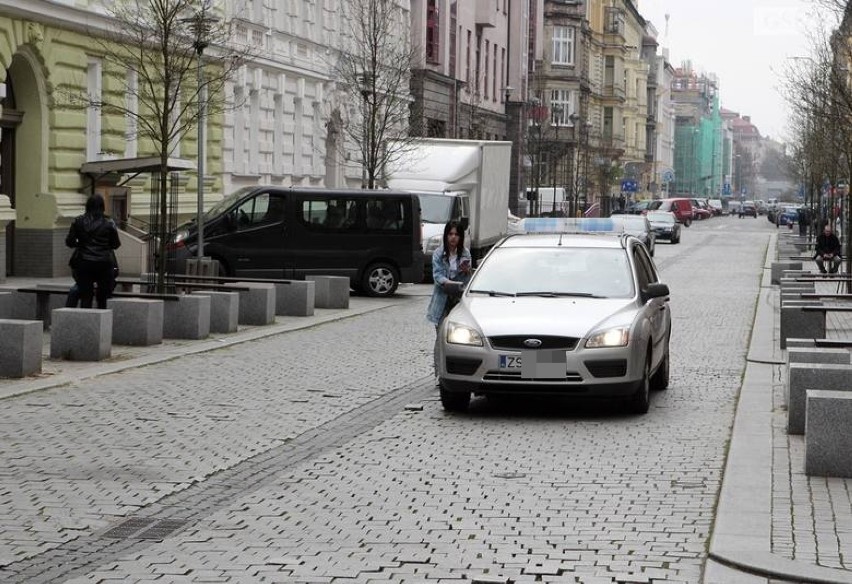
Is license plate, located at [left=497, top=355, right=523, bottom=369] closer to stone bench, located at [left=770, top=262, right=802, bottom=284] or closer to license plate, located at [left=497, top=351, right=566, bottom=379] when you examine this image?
license plate, located at [left=497, top=351, right=566, bottom=379]

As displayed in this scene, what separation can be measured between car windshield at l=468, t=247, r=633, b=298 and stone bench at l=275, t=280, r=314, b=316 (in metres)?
9.82

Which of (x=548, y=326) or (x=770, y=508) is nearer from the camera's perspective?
(x=770, y=508)

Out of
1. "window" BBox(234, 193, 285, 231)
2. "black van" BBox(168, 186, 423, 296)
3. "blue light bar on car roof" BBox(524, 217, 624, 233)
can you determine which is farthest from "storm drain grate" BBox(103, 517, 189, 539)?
"blue light bar on car roof" BBox(524, 217, 624, 233)

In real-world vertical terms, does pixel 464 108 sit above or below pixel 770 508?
above

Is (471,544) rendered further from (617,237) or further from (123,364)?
(123,364)

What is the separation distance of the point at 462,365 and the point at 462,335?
256mm

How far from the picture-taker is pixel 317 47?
158 ft

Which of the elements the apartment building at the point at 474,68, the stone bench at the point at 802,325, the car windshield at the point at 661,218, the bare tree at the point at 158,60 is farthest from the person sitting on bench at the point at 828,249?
the car windshield at the point at 661,218

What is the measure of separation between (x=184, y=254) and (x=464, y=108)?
40.4 metres

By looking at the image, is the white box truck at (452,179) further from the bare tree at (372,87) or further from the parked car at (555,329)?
the parked car at (555,329)

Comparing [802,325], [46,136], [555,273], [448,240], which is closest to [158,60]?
[46,136]

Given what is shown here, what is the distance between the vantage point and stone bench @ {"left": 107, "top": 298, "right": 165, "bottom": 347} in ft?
62.2

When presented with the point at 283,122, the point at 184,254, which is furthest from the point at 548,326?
the point at 283,122

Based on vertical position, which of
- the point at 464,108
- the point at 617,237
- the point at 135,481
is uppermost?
the point at 464,108
